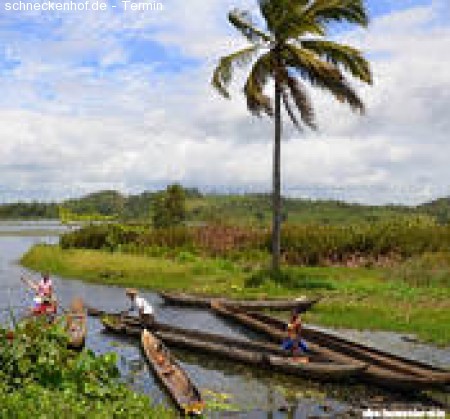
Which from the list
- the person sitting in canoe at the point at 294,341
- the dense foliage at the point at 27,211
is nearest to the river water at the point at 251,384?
the person sitting in canoe at the point at 294,341

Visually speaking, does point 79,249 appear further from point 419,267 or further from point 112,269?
point 419,267

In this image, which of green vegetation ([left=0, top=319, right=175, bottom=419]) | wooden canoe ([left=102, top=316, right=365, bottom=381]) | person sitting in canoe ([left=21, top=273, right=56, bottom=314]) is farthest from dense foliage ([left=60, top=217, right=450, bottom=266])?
green vegetation ([left=0, top=319, right=175, bottom=419])

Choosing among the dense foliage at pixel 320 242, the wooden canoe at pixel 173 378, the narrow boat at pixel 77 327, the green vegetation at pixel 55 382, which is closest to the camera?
the green vegetation at pixel 55 382

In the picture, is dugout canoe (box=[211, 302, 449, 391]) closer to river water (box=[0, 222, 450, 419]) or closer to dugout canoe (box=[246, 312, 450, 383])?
dugout canoe (box=[246, 312, 450, 383])

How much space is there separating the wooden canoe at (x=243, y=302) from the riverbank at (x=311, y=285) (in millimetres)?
575

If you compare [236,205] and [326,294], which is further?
[236,205]

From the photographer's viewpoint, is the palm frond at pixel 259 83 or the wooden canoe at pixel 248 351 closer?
the wooden canoe at pixel 248 351

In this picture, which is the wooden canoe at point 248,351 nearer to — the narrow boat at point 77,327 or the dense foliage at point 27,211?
the narrow boat at point 77,327

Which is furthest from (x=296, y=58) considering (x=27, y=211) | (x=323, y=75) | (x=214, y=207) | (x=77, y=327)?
(x=27, y=211)

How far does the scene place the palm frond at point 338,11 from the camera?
25.2 m

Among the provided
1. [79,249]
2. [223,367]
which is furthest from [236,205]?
[223,367]

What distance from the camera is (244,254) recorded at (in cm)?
3544

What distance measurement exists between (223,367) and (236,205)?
136447 millimetres

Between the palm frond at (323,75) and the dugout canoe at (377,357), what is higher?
the palm frond at (323,75)
